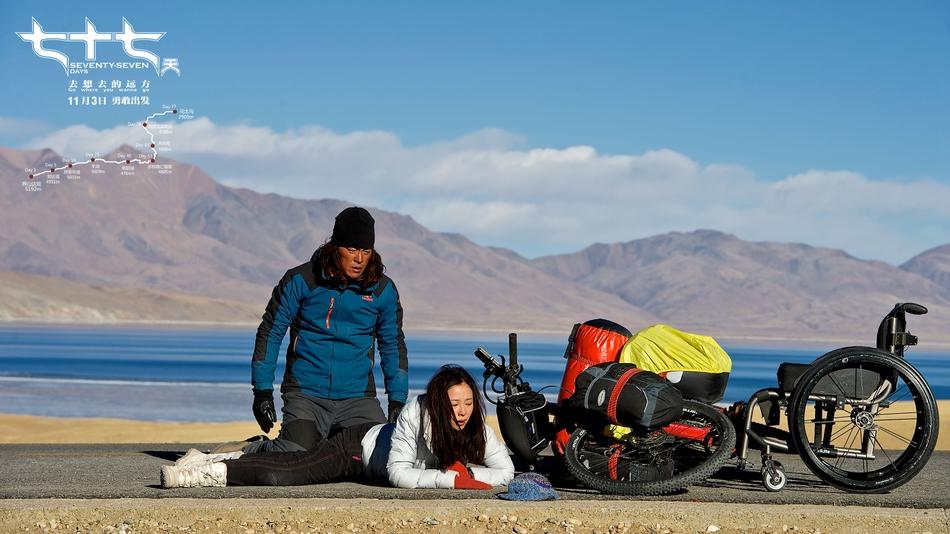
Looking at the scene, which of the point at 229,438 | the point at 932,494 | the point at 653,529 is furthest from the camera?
the point at 229,438

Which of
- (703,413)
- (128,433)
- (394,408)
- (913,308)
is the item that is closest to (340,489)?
(394,408)

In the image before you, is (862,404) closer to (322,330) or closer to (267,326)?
(322,330)

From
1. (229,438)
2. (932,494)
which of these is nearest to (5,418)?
(229,438)

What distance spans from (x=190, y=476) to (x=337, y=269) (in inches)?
62.1

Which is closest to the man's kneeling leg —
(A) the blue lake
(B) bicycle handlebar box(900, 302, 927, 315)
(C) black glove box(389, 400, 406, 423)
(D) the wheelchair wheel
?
(C) black glove box(389, 400, 406, 423)

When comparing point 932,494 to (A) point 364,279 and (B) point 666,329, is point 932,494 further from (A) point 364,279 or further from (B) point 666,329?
(A) point 364,279

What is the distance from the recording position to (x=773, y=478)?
769 centimetres

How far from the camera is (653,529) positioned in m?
6.70

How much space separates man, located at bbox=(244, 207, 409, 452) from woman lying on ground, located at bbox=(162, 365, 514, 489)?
252mm

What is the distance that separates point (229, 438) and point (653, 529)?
13170 millimetres

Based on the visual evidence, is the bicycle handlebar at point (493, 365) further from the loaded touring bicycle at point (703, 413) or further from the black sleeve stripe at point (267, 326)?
the black sleeve stripe at point (267, 326)

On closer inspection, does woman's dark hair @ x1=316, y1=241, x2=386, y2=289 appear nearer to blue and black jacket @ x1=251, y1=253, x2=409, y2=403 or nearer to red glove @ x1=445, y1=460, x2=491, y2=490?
blue and black jacket @ x1=251, y1=253, x2=409, y2=403

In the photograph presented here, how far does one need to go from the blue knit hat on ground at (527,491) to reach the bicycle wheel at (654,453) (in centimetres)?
40

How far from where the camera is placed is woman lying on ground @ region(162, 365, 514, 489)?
24.4 ft
